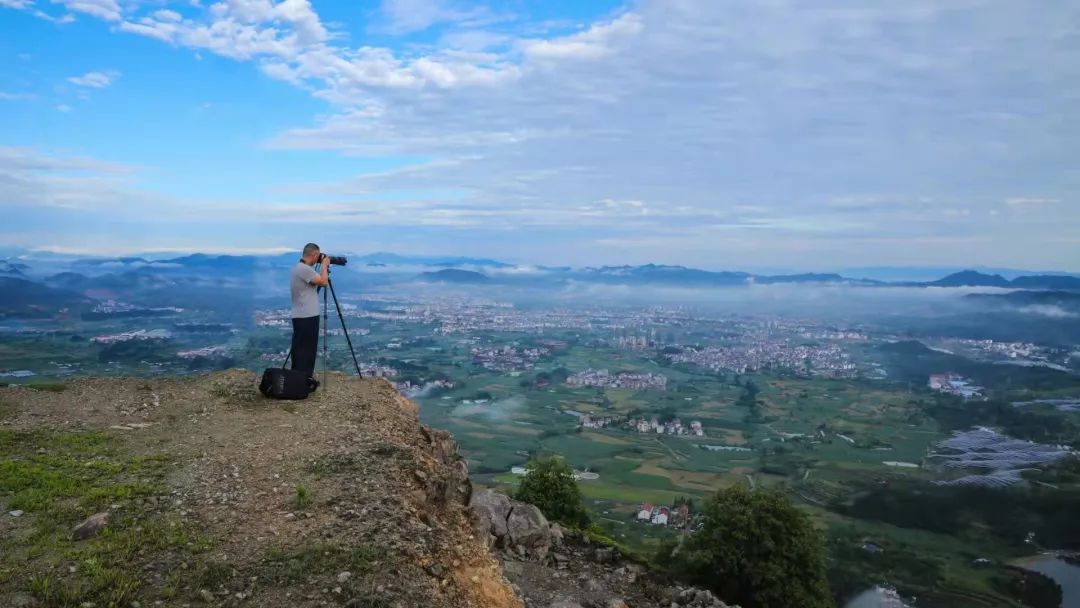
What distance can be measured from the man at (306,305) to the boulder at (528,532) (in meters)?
8.69

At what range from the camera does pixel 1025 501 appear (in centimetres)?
5200

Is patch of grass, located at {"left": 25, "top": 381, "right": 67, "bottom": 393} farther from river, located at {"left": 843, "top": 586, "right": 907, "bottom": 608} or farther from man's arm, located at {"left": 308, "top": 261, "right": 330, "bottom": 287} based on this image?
river, located at {"left": 843, "top": 586, "right": 907, "bottom": 608}

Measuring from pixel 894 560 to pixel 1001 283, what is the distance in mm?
191499

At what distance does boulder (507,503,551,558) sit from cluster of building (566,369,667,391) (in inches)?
2920

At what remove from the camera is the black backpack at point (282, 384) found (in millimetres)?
13773

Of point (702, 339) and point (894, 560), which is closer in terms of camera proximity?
point (894, 560)

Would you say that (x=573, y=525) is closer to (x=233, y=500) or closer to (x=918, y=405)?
(x=233, y=500)

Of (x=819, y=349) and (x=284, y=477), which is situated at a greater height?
(x=284, y=477)

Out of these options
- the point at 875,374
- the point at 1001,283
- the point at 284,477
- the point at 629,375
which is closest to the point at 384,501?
the point at 284,477

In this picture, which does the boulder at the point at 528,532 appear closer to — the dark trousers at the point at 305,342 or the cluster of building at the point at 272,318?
the dark trousers at the point at 305,342

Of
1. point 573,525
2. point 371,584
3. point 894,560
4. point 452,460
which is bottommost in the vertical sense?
point 894,560

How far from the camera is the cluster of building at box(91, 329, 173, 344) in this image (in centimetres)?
6160

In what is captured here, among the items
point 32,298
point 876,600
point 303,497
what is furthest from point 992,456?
point 32,298

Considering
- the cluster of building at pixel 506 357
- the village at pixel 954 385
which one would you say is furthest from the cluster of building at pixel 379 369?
the village at pixel 954 385
